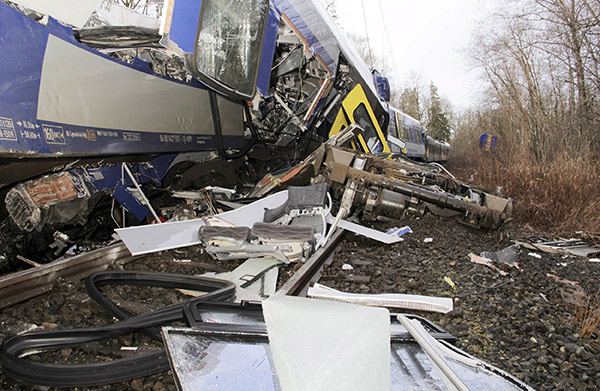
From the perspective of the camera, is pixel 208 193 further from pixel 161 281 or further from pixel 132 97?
pixel 161 281

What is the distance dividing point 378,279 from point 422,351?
155cm

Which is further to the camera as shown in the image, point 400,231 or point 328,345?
point 400,231

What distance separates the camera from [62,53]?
402 centimetres

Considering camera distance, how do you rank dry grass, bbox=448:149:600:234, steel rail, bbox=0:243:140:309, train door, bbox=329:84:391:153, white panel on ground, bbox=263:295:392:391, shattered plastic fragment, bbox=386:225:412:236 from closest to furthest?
1. white panel on ground, bbox=263:295:392:391
2. steel rail, bbox=0:243:140:309
3. shattered plastic fragment, bbox=386:225:412:236
4. dry grass, bbox=448:149:600:234
5. train door, bbox=329:84:391:153

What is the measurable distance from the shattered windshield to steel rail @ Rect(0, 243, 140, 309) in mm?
2350

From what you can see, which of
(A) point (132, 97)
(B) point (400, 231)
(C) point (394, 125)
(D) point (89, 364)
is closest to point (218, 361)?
(D) point (89, 364)

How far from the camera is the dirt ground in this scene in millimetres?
1996

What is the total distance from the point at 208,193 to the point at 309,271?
9.71ft

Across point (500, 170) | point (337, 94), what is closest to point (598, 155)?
point (500, 170)

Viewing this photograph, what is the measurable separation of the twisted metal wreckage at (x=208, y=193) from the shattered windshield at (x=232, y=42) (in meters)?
0.02

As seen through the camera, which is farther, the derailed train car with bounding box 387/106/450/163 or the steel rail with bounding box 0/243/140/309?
the derailed train car with bounding box 387/106/450/163

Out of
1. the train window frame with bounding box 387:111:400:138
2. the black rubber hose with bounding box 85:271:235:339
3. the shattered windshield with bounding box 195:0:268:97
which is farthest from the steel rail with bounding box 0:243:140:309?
the train window frame with bounding box 387:111:400:138

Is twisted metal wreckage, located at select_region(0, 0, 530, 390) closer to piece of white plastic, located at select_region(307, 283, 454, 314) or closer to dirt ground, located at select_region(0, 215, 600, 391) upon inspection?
piece of white plastic, located at select_region(307, 283, 454, 314)

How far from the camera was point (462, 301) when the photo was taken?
9.30 ft
